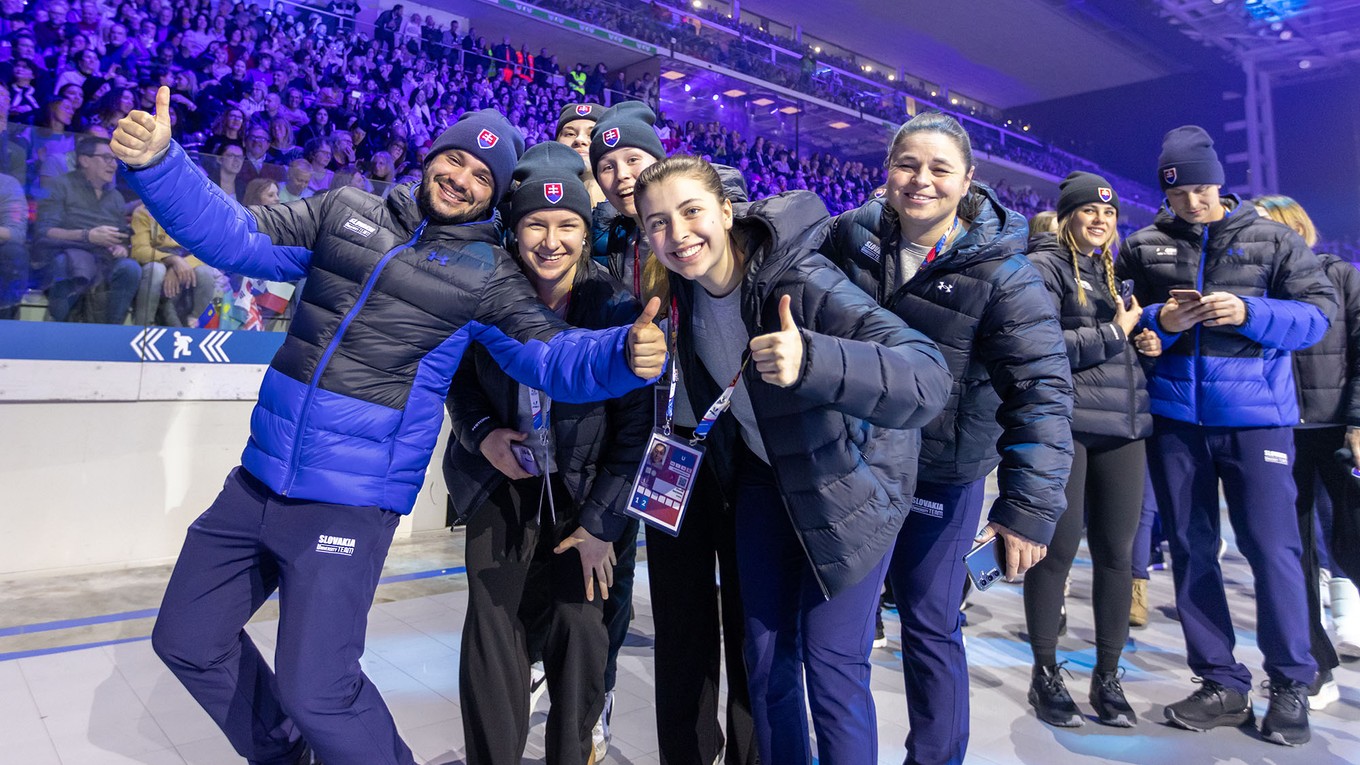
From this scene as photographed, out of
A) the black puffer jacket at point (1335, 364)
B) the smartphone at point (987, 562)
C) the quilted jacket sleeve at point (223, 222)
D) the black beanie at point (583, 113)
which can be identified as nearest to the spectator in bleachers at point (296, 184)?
the black beanie at point (583, 113)

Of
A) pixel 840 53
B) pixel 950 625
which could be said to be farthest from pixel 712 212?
pixel 840 53

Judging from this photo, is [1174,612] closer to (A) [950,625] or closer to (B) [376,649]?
(A) [950,625]

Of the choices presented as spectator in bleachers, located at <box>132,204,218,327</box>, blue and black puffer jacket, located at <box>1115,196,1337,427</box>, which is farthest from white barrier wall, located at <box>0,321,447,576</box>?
blue and black puffer jacket, located at <box>1115,196,1337,427</box>

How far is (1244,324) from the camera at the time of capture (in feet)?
8.28

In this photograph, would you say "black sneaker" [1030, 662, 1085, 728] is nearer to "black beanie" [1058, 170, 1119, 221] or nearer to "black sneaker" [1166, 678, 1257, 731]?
"black sneaker" [1166, 678, 1257, 731]

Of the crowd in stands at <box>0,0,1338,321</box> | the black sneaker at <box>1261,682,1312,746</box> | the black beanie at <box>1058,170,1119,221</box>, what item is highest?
the crowd in stands at <box>0,0,1338,321</box>

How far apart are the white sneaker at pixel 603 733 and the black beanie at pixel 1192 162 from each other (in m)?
2.40

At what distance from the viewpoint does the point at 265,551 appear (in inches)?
68.9

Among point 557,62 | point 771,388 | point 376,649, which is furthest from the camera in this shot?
point 557,62

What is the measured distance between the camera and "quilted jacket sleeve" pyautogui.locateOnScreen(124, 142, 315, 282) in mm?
1646

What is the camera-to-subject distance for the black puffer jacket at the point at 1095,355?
252 cm

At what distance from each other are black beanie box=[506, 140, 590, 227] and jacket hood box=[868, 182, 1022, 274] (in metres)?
0.74

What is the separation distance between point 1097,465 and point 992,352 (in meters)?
1.06

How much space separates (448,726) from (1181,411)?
2519 millimetres
